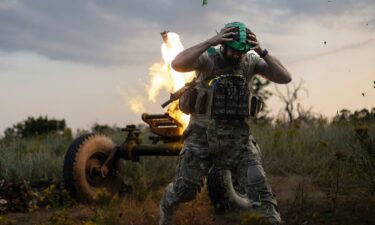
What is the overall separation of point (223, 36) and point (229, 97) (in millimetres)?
607

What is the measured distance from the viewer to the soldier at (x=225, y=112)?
554 centimetres

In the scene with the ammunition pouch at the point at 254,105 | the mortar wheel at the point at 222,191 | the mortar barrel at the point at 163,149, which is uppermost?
the ammunition pouch at the point at 254,105

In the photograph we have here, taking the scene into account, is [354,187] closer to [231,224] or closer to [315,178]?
[315,178]

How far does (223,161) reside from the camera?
5.81 metres

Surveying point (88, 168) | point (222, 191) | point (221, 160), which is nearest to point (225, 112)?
point (221, 160)

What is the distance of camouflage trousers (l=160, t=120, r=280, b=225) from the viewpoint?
18.3 ft

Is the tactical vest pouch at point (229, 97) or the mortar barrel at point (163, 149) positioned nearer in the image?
the tactical vest pouch at point (229, 97)

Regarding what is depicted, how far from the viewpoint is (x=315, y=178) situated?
957 cm

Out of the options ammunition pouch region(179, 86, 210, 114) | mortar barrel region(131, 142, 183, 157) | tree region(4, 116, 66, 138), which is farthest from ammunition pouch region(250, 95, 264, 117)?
tree region(4, 116, 66, 138)

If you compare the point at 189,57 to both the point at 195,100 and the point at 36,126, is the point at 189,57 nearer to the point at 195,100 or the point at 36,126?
the point at 195,100

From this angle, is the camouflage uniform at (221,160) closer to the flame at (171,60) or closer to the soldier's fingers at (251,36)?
the soldier's fingers at (251,36)

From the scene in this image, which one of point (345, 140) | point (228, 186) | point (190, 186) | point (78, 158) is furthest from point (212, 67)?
point (345, 140)

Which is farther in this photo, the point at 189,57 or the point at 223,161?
the point at 223,161

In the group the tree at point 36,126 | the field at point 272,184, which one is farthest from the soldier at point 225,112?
the tree at point 36,126
